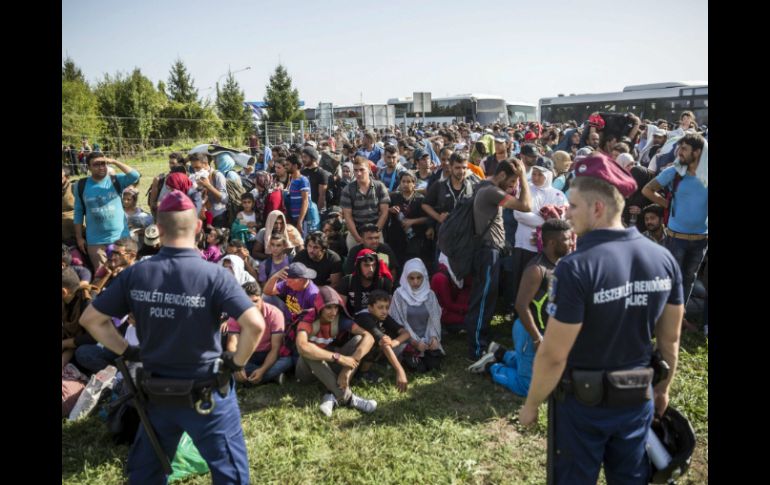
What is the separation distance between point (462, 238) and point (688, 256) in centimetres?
249

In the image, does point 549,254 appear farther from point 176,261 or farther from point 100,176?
point 100,176

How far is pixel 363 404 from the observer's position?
4.31m

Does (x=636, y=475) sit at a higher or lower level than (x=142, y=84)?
lower

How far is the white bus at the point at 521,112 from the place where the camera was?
31.6 meters

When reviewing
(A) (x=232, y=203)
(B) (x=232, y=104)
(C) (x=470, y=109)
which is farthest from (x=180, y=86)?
(A) (x=232, y=203)

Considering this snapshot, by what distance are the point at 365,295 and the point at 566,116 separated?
898 inches

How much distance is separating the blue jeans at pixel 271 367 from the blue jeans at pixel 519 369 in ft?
6.58

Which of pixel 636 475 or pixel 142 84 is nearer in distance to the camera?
pixel 636 475

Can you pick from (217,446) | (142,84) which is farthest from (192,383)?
(142,84)

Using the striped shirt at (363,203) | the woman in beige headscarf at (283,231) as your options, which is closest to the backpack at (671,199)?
the striped shirt at (363,203)

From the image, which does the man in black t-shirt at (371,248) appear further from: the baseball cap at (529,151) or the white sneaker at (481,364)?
the baseball cap at (529,151)
